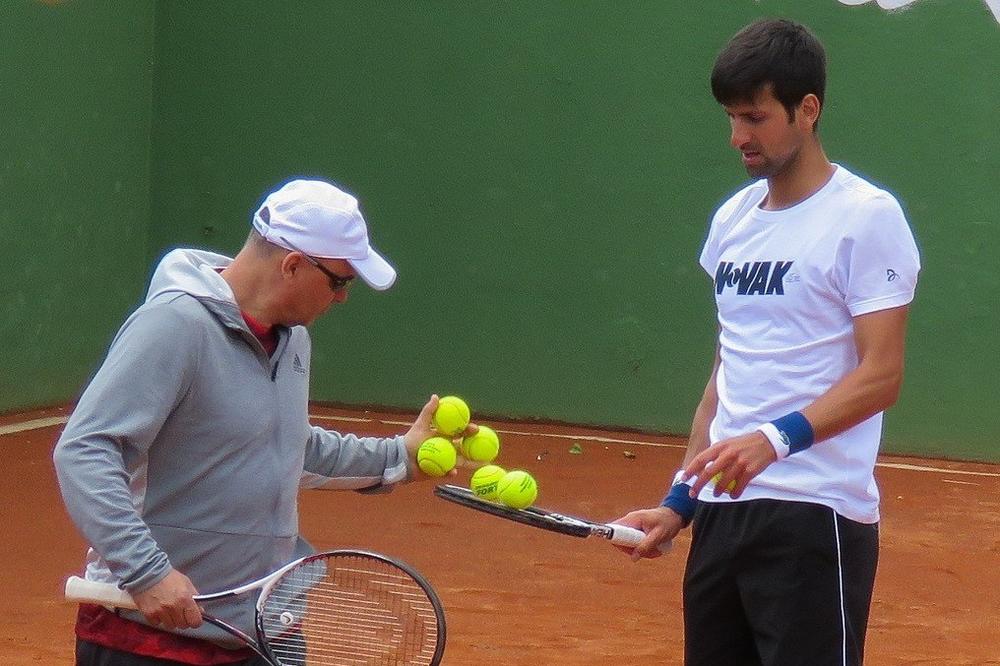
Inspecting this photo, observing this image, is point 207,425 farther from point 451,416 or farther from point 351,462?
point 451,416

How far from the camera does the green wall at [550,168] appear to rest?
32.2 ft

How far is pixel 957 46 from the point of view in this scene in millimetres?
9750

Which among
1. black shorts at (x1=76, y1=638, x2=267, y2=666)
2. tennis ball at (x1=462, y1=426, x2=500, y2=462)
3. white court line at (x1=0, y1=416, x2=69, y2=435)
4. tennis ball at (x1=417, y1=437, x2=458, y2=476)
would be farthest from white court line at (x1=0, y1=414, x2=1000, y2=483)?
black shorts at (x1=76, y1=638, x2=267, y2=666)

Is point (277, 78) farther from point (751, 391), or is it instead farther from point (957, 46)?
point (751, 391)

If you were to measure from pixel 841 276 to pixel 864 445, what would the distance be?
342 millimetres

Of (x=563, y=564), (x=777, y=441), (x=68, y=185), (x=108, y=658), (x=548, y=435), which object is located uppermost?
(x=777, y=441)

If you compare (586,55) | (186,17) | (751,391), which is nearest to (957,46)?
(586,55)

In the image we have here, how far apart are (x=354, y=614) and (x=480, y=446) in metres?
0.53

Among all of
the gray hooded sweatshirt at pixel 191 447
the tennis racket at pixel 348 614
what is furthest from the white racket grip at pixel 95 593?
the tennis racket at pixel 348 614

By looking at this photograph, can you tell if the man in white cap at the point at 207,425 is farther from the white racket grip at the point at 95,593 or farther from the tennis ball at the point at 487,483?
the tennis ball at the point at 487,483

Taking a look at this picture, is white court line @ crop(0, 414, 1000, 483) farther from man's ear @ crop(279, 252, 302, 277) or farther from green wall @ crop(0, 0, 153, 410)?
Answer: man's ear @ crop(279, 252, 302, 277)

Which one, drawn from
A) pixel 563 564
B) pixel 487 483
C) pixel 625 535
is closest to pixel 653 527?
pixel 625 535

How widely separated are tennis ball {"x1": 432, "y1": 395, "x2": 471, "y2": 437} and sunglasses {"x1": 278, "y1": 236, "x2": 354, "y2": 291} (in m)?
0.50

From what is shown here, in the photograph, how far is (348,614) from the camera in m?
3.00
